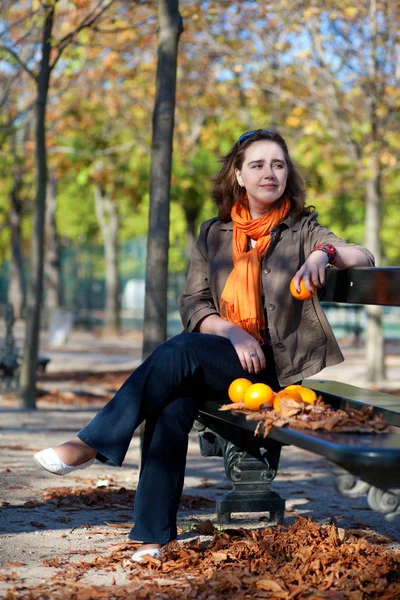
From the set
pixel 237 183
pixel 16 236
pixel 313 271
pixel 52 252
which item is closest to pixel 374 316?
pixel 237 183

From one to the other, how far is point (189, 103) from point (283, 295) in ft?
51.6

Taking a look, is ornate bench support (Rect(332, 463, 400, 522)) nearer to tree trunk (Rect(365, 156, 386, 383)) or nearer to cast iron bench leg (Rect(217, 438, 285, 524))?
cast iron bench leg (Rect(217, 438, 285, 524))

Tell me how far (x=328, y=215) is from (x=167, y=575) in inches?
1268

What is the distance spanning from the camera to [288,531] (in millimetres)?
4348

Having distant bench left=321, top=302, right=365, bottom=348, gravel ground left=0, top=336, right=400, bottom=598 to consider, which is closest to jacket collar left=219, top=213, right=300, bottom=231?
gravel ground left=0, top=336, right=400, bottom=598

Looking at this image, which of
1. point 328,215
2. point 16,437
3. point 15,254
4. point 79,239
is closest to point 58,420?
point 16,437

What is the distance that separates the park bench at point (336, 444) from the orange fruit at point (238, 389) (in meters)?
0.09

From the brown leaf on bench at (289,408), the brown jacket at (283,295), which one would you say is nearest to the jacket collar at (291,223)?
the brown jacket at (283,295)

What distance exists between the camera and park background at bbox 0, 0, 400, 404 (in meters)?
10.8

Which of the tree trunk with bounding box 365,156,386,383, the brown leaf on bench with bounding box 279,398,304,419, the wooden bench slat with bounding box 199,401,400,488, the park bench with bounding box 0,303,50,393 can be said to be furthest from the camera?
the tree trunk with bounding box 365,156,386,383

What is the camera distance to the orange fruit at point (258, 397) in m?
3.81

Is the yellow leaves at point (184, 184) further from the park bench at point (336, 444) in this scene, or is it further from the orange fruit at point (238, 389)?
the orange fruit at point (238, 389)

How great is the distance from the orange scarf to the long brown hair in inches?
2.7

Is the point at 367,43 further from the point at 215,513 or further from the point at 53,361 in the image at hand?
the point at 215,513
